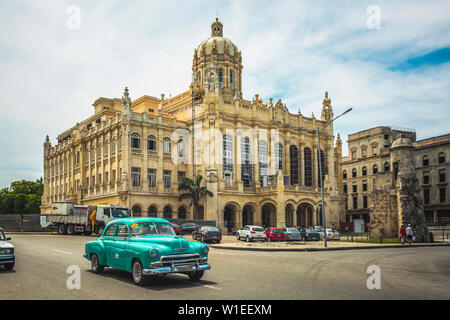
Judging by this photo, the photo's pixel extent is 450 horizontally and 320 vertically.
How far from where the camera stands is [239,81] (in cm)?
6781

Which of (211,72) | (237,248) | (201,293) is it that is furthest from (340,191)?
(201,293)

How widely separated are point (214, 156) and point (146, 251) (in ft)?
141

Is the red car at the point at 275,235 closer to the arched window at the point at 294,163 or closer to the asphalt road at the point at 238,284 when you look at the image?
the asphalt road at the point at 238,284

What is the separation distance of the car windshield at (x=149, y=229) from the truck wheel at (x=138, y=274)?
99cm

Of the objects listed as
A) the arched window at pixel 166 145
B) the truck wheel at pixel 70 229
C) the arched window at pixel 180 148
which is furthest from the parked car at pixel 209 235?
the arched window at pixel 180 148

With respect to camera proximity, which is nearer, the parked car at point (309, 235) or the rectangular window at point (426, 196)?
the parked car at point (309, 235)

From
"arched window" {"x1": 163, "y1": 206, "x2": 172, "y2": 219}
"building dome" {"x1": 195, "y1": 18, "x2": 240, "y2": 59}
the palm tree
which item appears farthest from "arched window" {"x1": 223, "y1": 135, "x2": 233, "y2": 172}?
"building dome" {"x1": 195, "y1": 18, "x2": 240, "y2": 59}

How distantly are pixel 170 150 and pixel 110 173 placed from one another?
335 inches

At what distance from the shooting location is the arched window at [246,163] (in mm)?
57906

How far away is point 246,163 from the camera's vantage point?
58.2 m

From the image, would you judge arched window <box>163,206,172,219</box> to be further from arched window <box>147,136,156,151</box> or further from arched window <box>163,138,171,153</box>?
arched window <box>147,136,156,151</box>

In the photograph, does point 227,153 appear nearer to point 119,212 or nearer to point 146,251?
point 119,212
